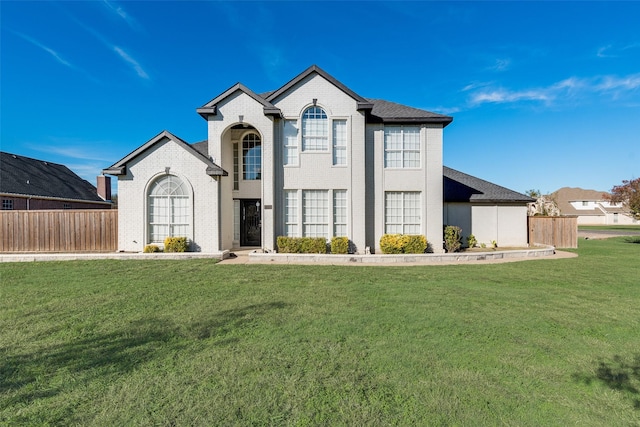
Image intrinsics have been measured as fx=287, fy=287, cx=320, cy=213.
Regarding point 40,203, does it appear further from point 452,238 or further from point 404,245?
point 452,238

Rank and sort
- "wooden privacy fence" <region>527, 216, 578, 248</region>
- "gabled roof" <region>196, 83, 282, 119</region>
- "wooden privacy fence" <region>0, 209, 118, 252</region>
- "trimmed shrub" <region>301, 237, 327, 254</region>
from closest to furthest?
"trimmed shrub" <region>301, 237, 327, 254</region> < "gabled roof" <region>196, 83, 282, 119</region> < "wooden privacy fence" <region>0, 209, 118, 252</region> < "wooden privacy fence" <region>527, 216, 578, 248</region>

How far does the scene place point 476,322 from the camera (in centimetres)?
511

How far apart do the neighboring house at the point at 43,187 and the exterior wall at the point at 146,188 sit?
50.9ft

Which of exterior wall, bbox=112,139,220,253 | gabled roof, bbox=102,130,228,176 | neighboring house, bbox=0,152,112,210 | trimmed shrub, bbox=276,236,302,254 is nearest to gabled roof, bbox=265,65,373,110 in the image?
gabled roof, bbox=102,130,228,176

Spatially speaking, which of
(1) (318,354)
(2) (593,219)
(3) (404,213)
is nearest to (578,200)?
(2) (593,219)

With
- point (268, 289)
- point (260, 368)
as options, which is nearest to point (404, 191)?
point (268, 289)

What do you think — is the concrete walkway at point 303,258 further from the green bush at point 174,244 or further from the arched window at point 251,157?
the arched window at point 251,157

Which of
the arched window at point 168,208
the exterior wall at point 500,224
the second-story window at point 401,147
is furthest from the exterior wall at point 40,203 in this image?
the exterior wall at point 500,224

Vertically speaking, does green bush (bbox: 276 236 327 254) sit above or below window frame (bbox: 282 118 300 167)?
below

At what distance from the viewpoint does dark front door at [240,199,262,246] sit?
14.8 meters

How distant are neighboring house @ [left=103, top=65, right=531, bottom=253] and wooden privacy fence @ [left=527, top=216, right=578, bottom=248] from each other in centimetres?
836

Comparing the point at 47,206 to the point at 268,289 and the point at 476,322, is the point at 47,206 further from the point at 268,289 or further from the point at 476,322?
the point at 476,322

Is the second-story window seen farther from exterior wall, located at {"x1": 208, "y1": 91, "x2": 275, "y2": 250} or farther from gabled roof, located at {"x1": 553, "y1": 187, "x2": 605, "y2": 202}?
gabled roof, located at {"x1": 553, "y1": 187, "x2": 605, "y2": 202}

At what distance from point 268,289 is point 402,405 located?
194 inches
